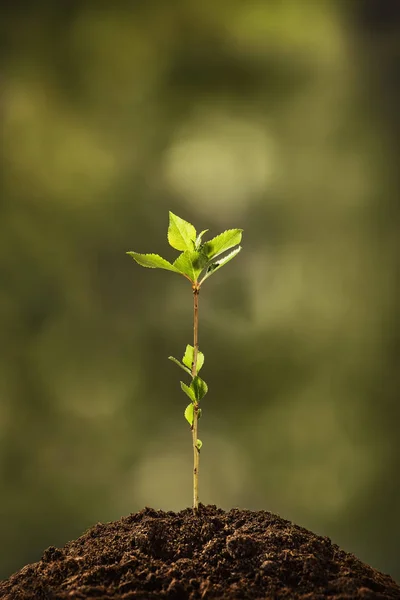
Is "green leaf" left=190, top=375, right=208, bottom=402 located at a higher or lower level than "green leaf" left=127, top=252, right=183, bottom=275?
lower

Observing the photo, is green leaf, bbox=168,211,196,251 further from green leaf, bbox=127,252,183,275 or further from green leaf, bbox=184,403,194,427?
green leaf, bbox=184,403,194,427

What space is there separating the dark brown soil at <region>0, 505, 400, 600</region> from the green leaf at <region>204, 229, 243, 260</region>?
528 millimetres

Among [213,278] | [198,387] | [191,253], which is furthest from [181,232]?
[213,278]

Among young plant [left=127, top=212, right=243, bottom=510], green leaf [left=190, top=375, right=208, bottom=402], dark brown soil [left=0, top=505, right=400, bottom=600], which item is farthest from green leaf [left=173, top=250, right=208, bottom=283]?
dark brown soil [left=0, top=505, right=400, bottom=600]

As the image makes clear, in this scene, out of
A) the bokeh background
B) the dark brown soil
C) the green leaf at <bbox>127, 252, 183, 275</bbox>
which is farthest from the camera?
the bokeh background

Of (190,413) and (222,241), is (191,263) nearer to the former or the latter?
(222,241)

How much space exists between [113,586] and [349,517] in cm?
95

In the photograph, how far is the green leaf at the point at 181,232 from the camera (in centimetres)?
142

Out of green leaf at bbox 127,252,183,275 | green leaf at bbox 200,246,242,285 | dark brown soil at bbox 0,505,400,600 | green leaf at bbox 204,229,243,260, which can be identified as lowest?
dark brown soil at bbox 0,505,400,600

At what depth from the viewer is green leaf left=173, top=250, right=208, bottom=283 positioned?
1.37m

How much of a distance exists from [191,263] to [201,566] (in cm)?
57

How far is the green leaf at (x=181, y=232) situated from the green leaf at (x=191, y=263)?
44 mm

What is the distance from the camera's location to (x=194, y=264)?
1.38m

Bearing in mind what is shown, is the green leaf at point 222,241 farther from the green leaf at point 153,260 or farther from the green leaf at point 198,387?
the green leaf at point 198,387
